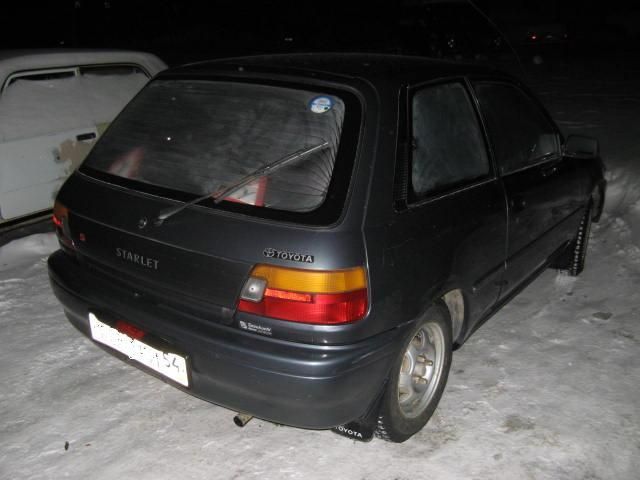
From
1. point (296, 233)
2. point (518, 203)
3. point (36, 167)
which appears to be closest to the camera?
point (296, 233)

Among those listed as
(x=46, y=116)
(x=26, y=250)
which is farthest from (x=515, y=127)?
(x=26, y=250)

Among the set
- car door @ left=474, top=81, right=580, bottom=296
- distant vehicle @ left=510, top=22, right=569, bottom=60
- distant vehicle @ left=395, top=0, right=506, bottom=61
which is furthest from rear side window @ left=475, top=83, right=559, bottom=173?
distant vehicle @ left=510, top=22, right=569, bottom=60

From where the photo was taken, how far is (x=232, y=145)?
7.70 ft

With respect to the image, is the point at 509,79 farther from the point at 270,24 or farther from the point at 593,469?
the point at 270,24

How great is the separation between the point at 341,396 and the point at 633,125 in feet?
24.3

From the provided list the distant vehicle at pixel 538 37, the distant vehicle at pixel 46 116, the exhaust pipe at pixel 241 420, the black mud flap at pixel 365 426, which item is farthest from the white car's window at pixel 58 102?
the distant vehicle at pixel 538 37

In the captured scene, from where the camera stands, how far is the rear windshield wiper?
218cm

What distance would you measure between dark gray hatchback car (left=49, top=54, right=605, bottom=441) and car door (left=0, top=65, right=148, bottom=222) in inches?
69.1

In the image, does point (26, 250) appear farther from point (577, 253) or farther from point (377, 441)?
point (577, 253)

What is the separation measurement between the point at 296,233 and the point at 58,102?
327cm

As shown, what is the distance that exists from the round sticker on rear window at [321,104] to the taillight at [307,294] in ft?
2.13

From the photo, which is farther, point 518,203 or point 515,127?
point 515,127

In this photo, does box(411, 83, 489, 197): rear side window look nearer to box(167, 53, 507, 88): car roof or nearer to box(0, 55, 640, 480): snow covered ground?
box(167, 53, 507, 88): car roof

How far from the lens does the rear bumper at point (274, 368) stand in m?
2.09
